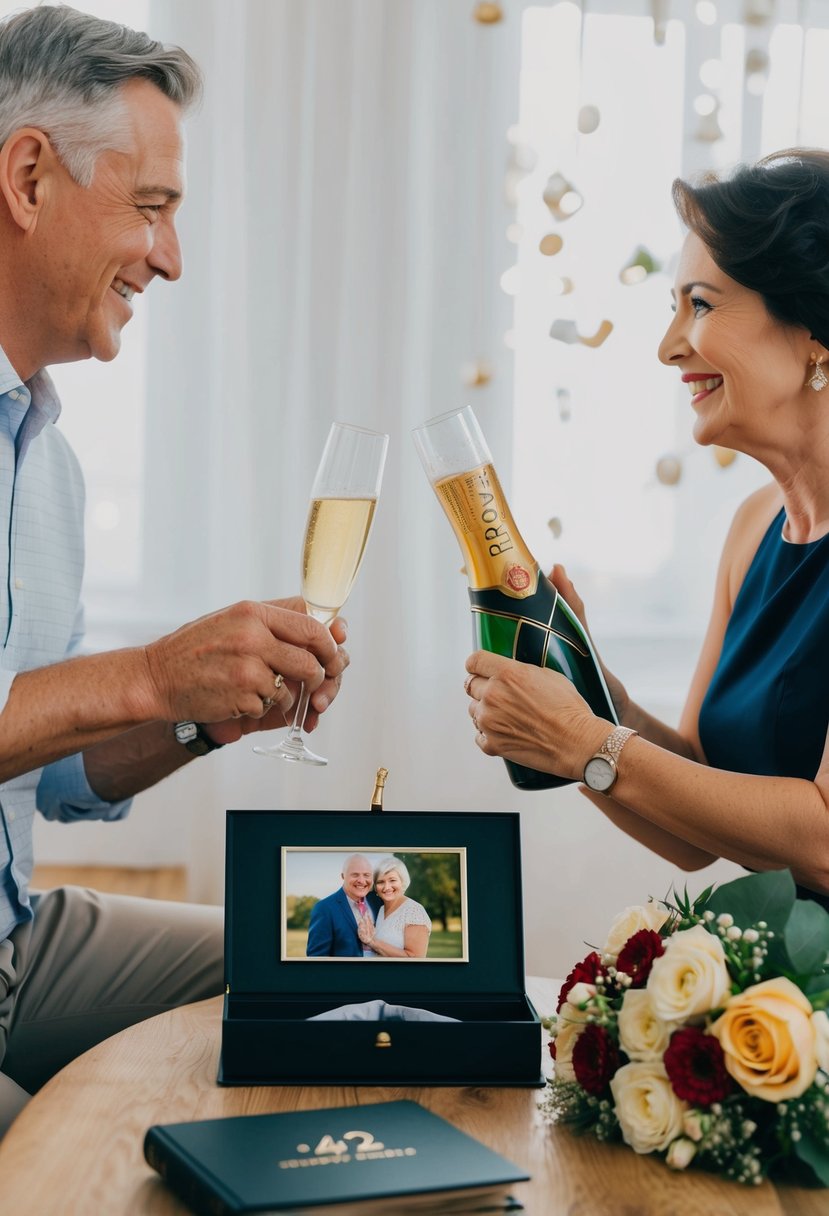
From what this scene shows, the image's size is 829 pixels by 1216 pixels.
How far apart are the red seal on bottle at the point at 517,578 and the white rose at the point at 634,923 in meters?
0.43

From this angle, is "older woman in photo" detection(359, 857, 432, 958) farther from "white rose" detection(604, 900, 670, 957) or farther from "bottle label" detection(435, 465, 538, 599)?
"bottle label" detection(435, 465, 538, 599)

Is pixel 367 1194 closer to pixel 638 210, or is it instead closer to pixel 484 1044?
pixel 484 1044

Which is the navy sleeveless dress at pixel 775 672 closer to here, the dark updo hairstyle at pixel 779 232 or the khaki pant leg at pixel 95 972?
the dark updo hairstyle at pixel 779 232

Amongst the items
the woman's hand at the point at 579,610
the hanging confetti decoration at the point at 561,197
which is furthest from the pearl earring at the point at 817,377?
the hanging confetti decoration at the point at 561,197

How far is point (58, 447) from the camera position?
1.82 meters

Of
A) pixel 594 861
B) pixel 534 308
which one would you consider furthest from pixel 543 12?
pixel 594 861

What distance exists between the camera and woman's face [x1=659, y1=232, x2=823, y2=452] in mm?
1592

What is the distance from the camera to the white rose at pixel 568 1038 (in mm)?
962

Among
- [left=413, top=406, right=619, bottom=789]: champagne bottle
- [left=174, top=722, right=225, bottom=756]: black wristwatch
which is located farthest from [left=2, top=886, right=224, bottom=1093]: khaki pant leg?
[left=413, top=406, right=619, bottom=789]: champagne bottle

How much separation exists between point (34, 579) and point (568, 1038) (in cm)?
103

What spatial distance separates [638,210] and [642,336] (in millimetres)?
311

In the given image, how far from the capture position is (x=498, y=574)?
135 centimetres

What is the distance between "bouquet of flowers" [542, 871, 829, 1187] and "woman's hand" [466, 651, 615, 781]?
0.36m

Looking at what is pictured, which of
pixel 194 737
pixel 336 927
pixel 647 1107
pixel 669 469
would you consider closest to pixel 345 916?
pixel 336 927
